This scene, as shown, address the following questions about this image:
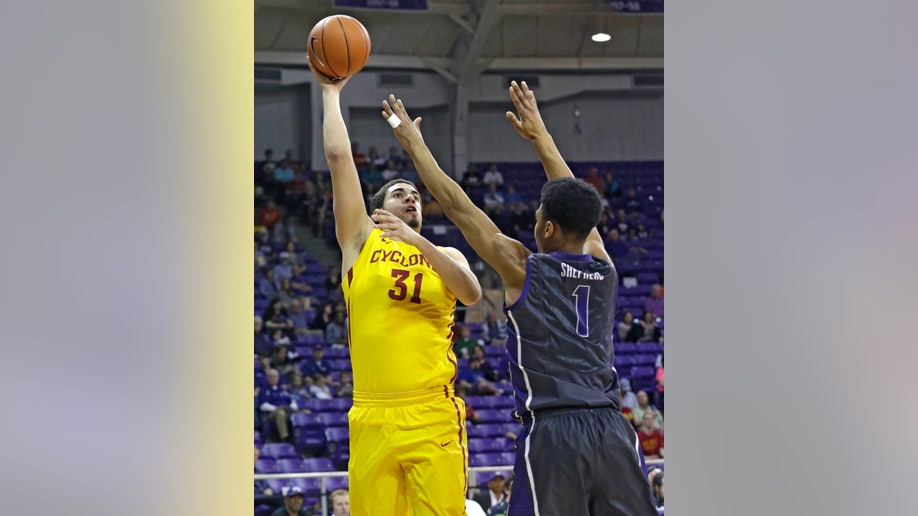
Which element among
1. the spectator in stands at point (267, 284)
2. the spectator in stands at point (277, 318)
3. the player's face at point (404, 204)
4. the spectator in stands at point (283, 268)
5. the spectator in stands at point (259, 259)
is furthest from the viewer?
the spectator in stands at point (259, 259)

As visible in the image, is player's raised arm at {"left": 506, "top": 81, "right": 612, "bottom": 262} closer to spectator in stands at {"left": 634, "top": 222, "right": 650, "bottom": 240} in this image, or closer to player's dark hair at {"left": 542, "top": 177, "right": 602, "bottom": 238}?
player's dark hair at {"left": 542, "top": 177, "right": 602, "bottom": 238}

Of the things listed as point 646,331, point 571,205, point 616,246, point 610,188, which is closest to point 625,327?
point 646,331

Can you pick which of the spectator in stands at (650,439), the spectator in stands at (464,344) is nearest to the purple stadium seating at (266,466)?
the spectator in stands at (464,344)

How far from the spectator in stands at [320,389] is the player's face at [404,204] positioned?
9437 millimetres

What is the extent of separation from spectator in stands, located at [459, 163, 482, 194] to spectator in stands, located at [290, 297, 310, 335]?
4595 mm

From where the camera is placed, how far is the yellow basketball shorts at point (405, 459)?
450 centimetres

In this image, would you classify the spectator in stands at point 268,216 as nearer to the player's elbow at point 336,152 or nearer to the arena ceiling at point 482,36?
the arena ceiling at point 482,36

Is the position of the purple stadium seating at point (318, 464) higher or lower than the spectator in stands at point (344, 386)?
lower

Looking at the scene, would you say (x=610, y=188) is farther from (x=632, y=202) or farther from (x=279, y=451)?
(x=279, y=451)

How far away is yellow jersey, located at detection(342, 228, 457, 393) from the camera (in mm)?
4656

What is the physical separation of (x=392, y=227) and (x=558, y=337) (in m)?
0.86
